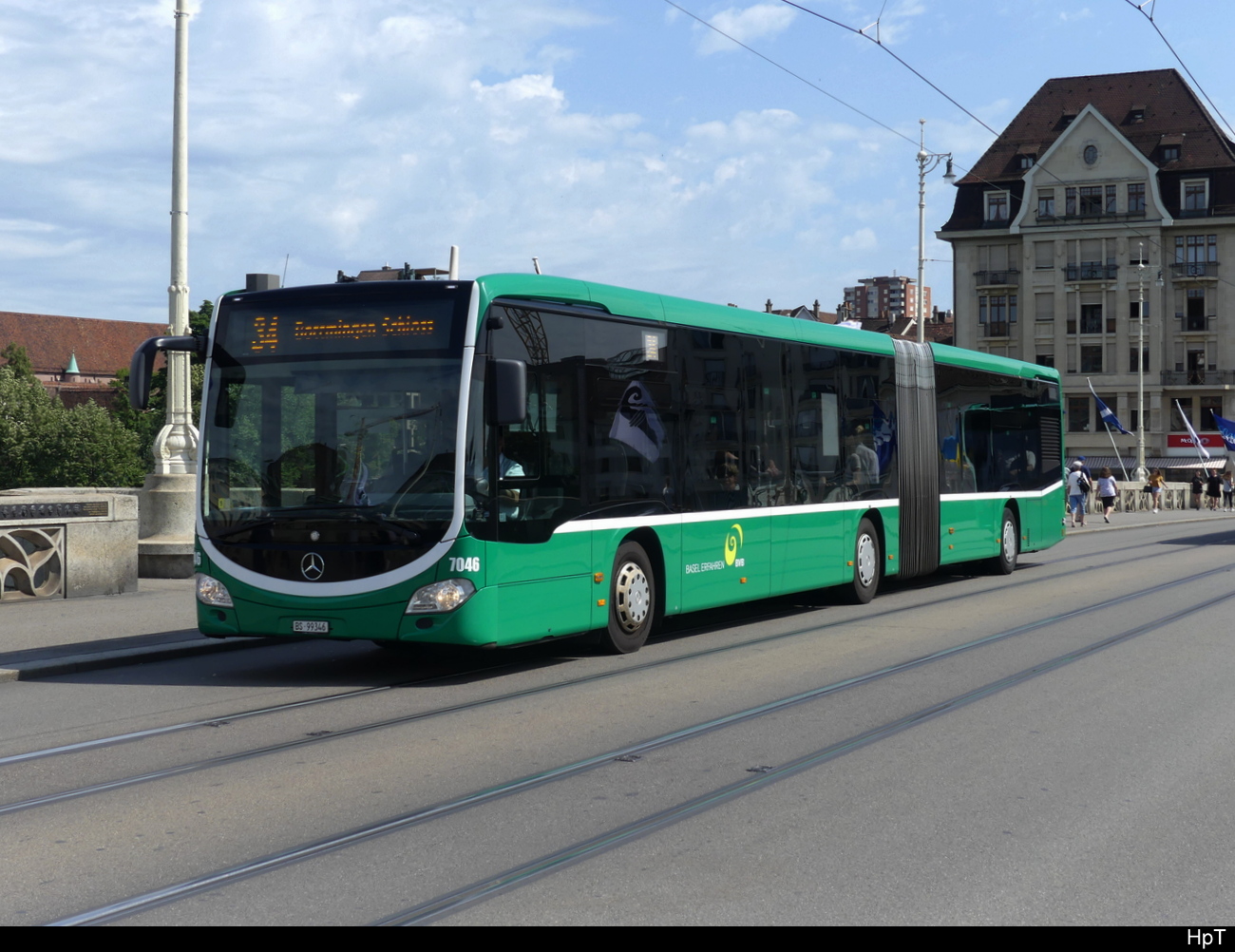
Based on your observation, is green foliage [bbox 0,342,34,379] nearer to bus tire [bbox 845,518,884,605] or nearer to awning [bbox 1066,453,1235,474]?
awning [bbox 1066,453,1235,474]

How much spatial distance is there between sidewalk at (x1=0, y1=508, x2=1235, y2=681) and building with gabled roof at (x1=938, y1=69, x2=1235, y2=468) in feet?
220

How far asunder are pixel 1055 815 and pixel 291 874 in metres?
3.05

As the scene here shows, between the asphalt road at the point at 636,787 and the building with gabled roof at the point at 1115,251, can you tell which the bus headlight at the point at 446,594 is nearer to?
the asphalt road at the point at 636,787

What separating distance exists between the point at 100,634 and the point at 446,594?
433 cm

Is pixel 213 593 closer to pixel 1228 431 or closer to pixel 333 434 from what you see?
pixel 333 434

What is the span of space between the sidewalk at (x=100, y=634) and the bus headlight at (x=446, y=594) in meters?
2.87

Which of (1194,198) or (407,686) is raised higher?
(1194,198)

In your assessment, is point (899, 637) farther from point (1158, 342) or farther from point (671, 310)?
point (1158, 342)

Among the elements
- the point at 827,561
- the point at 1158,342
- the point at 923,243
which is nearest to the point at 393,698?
the point at 827,561

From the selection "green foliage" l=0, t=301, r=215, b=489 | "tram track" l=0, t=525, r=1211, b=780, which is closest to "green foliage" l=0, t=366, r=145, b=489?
"green foliage" l=0, t=301, r=215, b=489

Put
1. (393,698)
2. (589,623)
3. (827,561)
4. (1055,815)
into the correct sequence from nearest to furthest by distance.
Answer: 1. (1055,815)
2. (393,698)
3. (589,623)
4. (827,561)

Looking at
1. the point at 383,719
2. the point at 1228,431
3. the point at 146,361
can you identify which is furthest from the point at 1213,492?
the point at 383,719

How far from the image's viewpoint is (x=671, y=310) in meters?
12.4

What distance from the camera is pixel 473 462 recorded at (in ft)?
32.3
